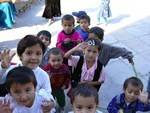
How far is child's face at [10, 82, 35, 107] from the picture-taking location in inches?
85.4

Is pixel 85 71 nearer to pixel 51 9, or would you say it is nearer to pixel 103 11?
pixel 103 11

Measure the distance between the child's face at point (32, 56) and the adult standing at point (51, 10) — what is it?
5915 mm

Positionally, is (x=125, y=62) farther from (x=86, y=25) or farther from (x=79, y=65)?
(x=79, y=65)

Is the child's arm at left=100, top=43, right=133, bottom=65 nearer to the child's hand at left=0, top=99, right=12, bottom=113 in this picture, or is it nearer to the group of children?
the group of children

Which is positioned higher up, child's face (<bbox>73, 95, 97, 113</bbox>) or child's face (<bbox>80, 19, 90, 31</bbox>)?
child's face (<bbox>80, 19, 90, 31</bbox>)

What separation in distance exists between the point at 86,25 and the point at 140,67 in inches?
55.5

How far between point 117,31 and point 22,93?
18.8 feet

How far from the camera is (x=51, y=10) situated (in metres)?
8.60

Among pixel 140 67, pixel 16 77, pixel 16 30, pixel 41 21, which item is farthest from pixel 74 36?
pixel 41 21

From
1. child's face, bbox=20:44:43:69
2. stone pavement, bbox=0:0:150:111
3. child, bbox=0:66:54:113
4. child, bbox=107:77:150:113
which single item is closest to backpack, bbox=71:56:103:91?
child, bbox=107:77:150:113

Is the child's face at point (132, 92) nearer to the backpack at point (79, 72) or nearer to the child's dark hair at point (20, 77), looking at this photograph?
the backpack at point (79, 72)

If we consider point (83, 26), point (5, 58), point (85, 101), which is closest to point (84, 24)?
point (83, 26)

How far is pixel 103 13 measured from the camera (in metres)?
8.34

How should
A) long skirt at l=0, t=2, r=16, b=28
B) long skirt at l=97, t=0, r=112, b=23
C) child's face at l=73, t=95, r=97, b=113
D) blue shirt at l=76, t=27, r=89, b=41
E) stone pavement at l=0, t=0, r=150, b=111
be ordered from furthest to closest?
long skirt at l=97, t=0, r=112, b=23 → long skirt at l=0, t=2, r=16, b=28 → stone pavement at l=0, t=0, r=150, b=111 → blue shirt at l=76, t=27, r=89, b=41 → child's face at l=73, t=95, r=97, b=113
